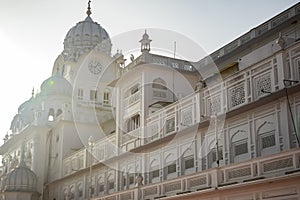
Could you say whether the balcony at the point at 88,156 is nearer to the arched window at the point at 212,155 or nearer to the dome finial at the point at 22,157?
the dome finial at the point at 22,157

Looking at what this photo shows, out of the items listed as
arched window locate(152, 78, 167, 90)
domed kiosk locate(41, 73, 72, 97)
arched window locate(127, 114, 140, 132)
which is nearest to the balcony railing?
arched window locate(127, 114, 140, 132)

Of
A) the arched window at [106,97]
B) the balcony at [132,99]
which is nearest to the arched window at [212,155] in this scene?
the balcony at [132,99]

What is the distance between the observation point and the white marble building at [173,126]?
65.6 ft

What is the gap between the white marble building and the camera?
20.0 m

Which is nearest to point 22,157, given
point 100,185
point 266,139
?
point 100,185

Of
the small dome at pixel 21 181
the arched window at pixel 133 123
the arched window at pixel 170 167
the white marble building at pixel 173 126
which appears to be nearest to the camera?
the white marble building at pixel 173 126

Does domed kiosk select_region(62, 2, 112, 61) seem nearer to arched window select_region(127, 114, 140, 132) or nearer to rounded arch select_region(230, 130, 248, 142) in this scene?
arched window select_region(127, 114, 140, 132)

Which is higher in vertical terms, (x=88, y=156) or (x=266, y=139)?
(x=88, y=156)

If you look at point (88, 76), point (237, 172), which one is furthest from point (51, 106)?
point (237, 172)

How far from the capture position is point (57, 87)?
184ft

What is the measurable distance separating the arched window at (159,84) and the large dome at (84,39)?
2563 centimetres

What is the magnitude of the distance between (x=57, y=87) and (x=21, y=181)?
A: 1243 centimetres

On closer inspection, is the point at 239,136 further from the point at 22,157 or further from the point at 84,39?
the point at 84,39

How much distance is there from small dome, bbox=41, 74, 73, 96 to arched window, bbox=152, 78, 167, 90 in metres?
24.9
